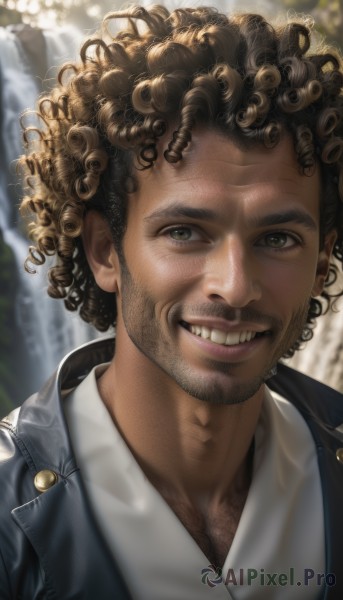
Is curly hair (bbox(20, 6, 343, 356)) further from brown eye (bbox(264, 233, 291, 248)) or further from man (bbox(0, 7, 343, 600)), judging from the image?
brown eye (bbox(264, 233, 291, 248))

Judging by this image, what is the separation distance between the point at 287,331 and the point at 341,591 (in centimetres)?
84

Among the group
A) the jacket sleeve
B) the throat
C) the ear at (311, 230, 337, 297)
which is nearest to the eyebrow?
the ear at (311, 230, 337, 297)

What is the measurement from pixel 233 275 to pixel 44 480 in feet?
2.53

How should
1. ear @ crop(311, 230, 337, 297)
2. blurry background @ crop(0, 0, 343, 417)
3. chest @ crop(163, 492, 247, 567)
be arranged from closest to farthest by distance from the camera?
chest @ crop(163, 492, 247, 567) < ear @ crop(311, 230, 337, 297) < blurry background @ crop(0, 0, 343, 417)

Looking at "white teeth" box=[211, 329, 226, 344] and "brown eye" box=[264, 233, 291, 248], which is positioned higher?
"brown eye" box=[264, 233, 291, 248]

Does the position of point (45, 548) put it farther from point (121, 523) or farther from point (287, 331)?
point (287, 331)

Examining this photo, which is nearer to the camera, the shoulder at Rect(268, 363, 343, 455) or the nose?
the nose

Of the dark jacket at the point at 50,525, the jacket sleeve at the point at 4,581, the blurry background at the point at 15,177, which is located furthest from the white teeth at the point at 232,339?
the blurry background at the point at 15,177

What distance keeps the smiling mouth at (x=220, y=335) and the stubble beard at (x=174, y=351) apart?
67mm

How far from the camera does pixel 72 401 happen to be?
2525mm

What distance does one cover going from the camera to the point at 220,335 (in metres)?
2.19

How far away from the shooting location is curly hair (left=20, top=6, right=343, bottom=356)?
2.19 m

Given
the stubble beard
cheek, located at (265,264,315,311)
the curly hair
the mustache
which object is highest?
the curly hair

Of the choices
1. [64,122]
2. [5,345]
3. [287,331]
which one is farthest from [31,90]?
[287,331]
